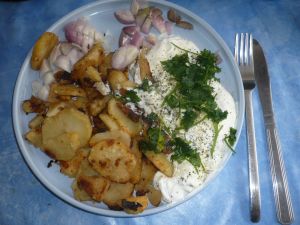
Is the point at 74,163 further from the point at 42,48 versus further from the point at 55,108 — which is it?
the point at 42,48

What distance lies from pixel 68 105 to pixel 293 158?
108cm

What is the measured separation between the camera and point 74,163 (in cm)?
140

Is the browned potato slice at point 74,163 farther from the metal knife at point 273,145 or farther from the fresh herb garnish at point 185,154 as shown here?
the metal knife at point 273,145

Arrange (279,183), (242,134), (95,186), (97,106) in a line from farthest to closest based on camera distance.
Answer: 1. (242,134)
2. (279,183)
3. (97,106)
4. (95,186)

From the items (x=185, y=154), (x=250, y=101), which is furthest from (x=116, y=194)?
(x=250, y=101)

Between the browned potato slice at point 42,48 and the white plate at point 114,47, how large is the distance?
0.05 meters

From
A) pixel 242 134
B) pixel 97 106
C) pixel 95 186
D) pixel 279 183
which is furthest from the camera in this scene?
pixel 242 134

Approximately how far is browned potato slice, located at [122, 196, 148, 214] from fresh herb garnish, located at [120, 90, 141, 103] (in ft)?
1.36

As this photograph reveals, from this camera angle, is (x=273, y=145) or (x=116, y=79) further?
(x=273, y=145)

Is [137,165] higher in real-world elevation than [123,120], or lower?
lower

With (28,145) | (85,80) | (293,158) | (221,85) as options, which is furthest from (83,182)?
(293,158)

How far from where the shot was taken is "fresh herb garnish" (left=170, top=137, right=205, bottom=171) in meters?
1.41

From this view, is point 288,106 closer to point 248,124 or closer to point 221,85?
point 248,124

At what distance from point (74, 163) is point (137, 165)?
263 millimetres
